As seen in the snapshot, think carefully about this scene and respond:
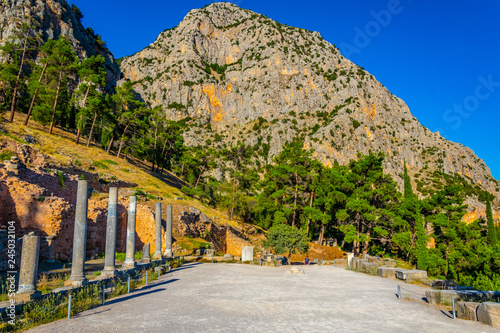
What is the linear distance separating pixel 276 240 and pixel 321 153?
2781 inches

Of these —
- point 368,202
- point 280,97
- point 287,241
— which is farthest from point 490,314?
point 280,97

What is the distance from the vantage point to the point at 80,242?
1184 centimetres

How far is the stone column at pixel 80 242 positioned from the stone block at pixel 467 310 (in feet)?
38.2

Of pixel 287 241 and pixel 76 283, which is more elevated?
pixel 76 283

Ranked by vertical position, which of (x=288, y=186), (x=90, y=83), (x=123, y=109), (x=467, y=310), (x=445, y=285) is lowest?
(x=445, y=285)

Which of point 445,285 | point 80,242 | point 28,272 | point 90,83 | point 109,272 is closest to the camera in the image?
point 28,272

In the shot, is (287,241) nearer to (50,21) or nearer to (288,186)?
(288,186)

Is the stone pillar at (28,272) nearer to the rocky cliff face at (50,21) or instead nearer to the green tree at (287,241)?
the green tree at (287,241)

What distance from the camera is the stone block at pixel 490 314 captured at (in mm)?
7492

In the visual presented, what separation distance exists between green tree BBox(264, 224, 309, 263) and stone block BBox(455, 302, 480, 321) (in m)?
25.7

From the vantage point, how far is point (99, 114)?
4531 cm

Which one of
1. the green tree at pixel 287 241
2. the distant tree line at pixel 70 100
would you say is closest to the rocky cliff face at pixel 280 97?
the distant tree line at pixel 70 100

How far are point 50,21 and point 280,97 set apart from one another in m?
78.9

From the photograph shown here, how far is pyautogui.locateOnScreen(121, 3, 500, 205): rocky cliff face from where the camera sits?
109 metres
